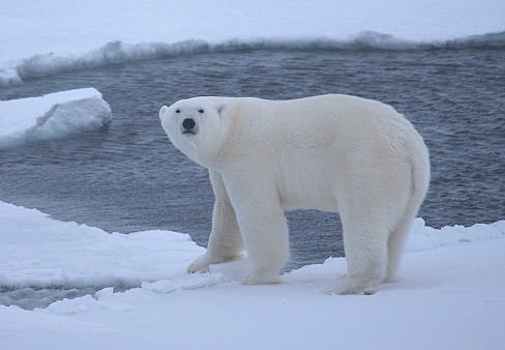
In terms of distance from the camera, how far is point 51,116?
1115cm

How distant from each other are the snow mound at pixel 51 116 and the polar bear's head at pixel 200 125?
6.03m

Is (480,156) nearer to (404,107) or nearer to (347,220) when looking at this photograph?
(404,107)

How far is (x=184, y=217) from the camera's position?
798cm

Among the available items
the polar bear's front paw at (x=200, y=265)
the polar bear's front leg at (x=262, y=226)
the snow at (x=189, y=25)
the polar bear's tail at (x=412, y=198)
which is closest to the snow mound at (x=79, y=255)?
the polar bear's front paw at (x=200, y=265)

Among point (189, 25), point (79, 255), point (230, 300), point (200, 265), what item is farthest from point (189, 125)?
point (189, 25)

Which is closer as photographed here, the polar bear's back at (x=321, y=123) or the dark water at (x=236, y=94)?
the polar bear's back at (x=321, y=123)

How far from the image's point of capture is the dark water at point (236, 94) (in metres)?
8.18

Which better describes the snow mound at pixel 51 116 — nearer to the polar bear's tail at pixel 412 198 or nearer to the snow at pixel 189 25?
the snow at pixel 189 25

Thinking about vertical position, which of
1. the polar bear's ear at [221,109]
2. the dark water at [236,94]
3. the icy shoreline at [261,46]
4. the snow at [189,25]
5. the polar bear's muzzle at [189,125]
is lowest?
the dark water at [236,94]

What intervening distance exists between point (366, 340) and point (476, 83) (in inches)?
395

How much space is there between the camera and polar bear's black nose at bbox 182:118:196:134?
5031 millimetres

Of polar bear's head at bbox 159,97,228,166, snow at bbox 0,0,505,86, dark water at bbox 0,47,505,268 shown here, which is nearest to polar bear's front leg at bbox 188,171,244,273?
polar bear's head at bbox 159,97,228,166

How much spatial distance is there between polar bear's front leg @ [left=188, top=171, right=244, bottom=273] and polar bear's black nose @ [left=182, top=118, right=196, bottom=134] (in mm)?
474

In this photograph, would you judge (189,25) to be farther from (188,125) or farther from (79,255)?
(188,125)
